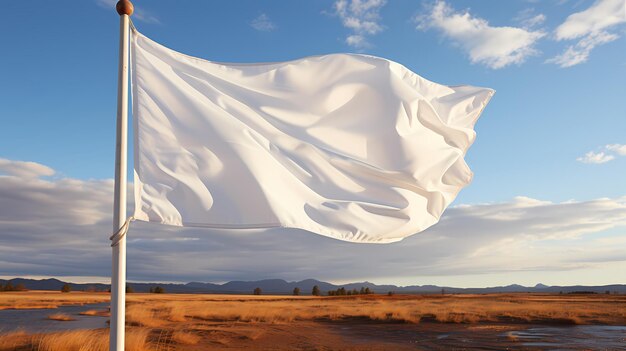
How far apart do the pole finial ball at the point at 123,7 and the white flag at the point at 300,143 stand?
453 millimetres

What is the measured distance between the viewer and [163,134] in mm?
5875

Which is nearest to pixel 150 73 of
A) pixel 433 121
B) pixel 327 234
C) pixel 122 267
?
pixel 122 267

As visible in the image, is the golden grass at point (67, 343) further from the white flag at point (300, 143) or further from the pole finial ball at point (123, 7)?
the pole finial ball at point (123, 7)

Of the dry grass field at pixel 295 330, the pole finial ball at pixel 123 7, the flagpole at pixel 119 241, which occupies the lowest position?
the dry grass field at pixel 295 330

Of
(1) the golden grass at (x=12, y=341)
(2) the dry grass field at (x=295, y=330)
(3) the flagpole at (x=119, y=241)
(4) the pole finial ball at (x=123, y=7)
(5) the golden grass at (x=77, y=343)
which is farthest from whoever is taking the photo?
(2) the dry grass field at (x=295, y=330)

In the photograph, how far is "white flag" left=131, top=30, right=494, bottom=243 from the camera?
5770 millimetres

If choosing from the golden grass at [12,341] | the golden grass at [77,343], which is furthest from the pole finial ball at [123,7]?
the golden grass at [12,341]

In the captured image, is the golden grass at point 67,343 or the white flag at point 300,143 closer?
the white flag at point 300,143

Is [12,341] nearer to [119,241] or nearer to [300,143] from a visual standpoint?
[119,241]

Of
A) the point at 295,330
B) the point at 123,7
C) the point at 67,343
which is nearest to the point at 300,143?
the point at 123,7

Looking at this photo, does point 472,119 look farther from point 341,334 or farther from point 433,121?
point 341,334

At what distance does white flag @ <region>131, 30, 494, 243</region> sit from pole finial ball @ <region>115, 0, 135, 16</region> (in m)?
0.45

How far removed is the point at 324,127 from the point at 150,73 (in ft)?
6.77

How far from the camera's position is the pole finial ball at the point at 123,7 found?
5.57 metres
